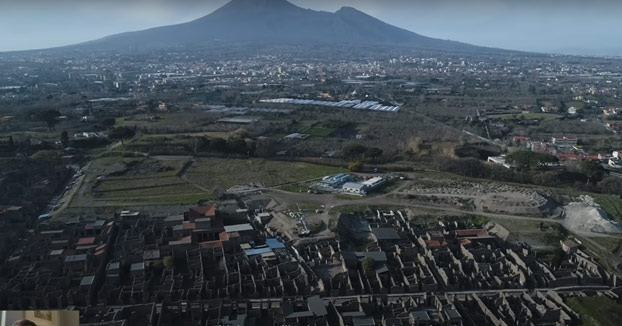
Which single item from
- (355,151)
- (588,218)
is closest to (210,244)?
(588,218)

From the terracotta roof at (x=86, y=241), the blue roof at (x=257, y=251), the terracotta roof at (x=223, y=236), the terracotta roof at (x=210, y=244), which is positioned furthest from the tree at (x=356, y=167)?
the terracotta roof at (x=86, y=241)

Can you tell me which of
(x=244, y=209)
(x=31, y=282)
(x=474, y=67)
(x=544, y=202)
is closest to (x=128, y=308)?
(x=31, y=282)

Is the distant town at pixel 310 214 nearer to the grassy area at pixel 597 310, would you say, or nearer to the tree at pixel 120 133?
the grassy area at pixel 597 310

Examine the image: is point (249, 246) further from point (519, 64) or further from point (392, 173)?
point (519, 64)

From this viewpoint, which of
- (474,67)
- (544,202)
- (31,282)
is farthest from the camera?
(474,67)

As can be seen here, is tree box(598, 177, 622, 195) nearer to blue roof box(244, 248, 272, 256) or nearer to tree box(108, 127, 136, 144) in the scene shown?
blue roof box(244, 248, 272, 256)

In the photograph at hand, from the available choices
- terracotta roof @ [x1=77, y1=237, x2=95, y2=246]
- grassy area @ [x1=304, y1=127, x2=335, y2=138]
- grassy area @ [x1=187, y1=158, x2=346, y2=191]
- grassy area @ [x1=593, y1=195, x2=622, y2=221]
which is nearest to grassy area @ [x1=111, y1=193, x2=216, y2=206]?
grassy area @ [x1=187, y1=158, x2=346, y2=191]

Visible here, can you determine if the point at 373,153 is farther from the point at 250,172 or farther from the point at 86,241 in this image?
the point at 86,241
